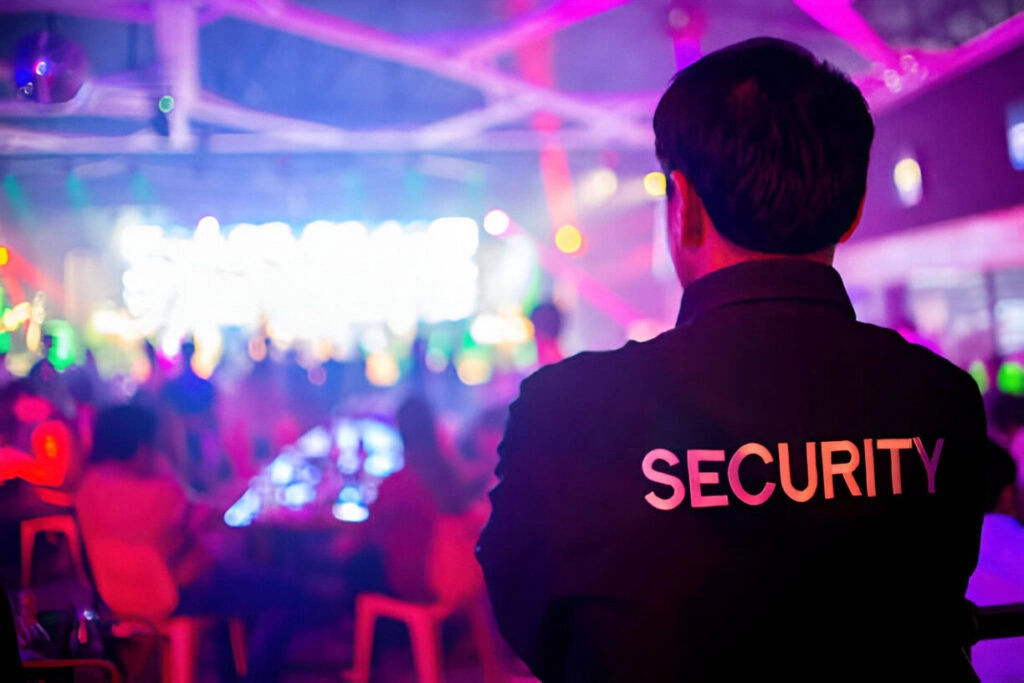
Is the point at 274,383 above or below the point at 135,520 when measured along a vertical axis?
Result: above

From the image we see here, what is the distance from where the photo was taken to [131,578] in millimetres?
2941

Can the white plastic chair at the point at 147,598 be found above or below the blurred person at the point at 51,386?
below

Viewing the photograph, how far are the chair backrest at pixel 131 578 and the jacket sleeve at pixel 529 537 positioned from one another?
2697mm

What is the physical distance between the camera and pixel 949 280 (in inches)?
261

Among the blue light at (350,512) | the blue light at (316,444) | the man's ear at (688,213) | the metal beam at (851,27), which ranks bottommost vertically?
the blue light at (350,512)

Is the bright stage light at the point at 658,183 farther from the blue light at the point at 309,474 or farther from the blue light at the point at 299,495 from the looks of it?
the blue light at the point at 309,474

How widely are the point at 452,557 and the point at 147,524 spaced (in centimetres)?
114

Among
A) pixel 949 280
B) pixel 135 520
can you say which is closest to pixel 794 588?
pixel 135 520

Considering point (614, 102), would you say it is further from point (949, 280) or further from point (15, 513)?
point (15, 513)

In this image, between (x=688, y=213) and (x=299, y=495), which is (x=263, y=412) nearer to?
(x=299, y=495)

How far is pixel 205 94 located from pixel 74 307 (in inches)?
155

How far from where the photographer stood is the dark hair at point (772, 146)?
0.67 metres

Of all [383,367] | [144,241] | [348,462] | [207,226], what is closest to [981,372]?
[348,462]

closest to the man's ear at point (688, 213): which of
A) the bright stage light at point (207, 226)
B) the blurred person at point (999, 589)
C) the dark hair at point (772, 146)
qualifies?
the dark hair at point (772, 146)
